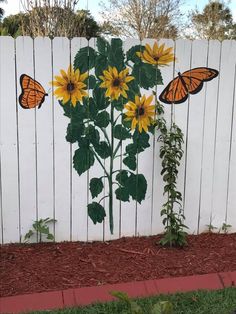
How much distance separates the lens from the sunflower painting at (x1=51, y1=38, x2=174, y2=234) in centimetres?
368

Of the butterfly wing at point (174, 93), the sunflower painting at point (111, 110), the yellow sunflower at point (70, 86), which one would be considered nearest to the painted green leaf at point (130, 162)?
the sunflower painting at point (111, 110)

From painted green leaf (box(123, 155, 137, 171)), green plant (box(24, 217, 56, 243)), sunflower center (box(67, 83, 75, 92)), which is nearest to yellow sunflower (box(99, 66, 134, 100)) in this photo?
sunflower center (box(67, 83, 75, 92))

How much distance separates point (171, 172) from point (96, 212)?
0.83 meters

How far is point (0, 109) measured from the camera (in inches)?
144

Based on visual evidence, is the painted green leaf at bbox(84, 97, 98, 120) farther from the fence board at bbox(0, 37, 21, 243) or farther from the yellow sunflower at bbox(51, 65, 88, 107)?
the fence board at bbox(0, 37, 21, 243)

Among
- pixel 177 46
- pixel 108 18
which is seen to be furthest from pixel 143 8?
pixel 177 46

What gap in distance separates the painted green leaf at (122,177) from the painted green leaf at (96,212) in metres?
0.31

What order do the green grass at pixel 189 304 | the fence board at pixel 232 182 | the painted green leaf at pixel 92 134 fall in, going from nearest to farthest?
the green grass at pixel 189 304 < the painted green leaf at pixel 92 134 < the fence board at pixel 232 182

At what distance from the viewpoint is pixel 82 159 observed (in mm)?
3844

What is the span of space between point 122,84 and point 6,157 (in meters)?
1.26

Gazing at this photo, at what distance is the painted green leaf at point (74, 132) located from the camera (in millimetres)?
3766

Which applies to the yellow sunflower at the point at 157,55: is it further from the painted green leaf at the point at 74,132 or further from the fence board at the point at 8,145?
the fence board at the point at 8,145

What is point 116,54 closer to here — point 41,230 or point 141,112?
point 141,112

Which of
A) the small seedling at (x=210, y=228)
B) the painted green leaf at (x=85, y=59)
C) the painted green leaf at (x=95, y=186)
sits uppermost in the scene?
the painted green leaf at (x=85, y=59)
